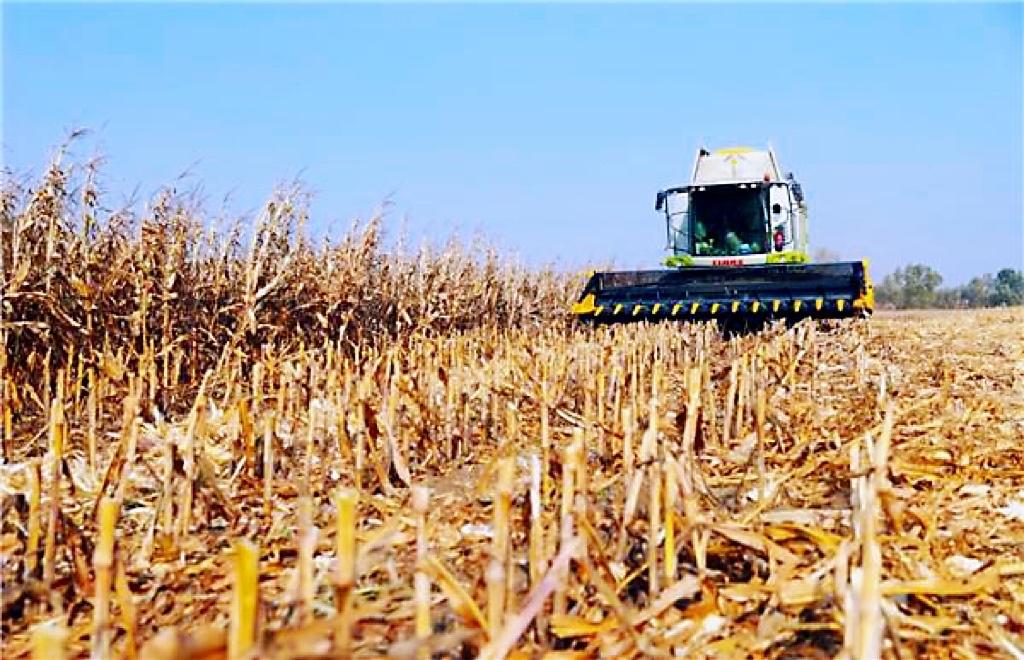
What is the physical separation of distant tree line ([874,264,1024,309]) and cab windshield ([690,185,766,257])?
53.9 meters

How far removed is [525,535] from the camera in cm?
290

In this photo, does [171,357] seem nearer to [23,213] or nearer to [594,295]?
[23,213]

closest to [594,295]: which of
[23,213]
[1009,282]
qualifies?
[23,213]

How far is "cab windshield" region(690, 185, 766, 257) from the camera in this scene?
14.1 meters

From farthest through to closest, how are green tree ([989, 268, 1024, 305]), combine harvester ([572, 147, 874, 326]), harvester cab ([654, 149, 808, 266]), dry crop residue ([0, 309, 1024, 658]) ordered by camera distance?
green tree ([989, 268, 1024, 305]) → harvester cab ([654, 149, 808, 266]) → combine harvester ([572, 147, 874, 326]) → dry crop residue ([0, 309, 1024, 658])

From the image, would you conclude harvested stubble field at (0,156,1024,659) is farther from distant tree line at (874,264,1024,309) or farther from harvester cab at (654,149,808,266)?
distant tree line at (874,264,1024,309)

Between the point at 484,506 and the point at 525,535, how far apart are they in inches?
23.3

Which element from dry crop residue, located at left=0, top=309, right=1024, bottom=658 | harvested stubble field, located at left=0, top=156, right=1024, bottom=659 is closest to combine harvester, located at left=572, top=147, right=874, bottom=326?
harvested stubble field, located at left=0, top=156, right=1024, bottom=659

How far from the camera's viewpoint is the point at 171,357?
7855mm

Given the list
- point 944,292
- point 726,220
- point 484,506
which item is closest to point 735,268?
point 726,220

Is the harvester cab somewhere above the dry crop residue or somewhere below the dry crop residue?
above

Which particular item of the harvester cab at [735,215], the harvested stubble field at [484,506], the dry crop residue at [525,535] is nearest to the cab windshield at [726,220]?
the harvester cab at [735,215]

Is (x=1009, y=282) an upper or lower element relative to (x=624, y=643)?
upper

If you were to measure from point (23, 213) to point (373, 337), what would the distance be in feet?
16.1
